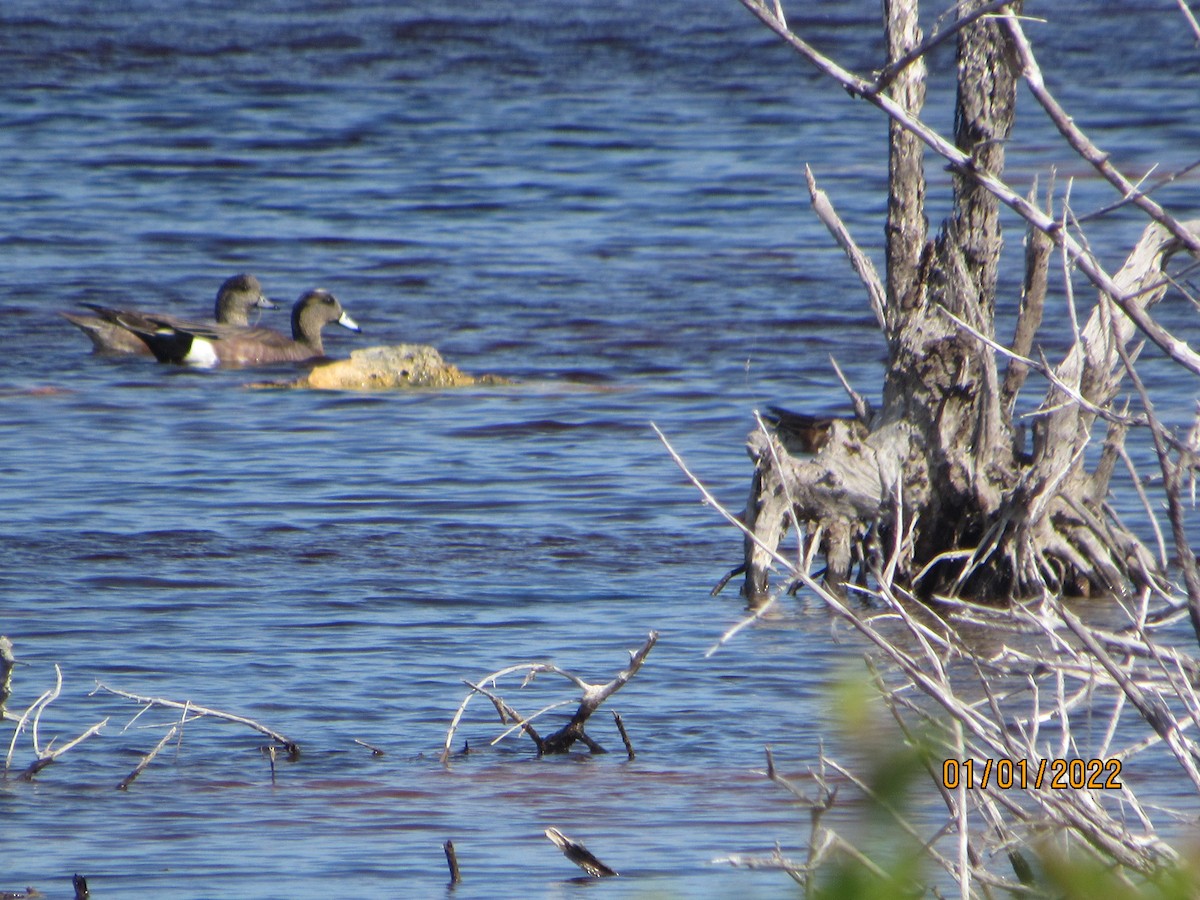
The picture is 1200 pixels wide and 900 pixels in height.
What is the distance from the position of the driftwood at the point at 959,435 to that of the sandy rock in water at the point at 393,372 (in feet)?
17.8

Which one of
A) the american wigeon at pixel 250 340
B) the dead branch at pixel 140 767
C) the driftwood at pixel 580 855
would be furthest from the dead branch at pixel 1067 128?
the american wigeon at pixel 250 340

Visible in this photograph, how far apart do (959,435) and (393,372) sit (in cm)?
614

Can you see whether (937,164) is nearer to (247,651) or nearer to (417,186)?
(417,186)

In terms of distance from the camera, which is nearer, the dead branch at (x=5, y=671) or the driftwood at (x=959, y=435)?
the dead branch at (x=5, y=671)

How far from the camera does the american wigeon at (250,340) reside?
15086 millimetres

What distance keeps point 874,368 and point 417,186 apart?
31.7 ft

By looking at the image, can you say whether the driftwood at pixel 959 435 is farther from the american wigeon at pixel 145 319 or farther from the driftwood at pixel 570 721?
the american wigeon at pixel 145 319

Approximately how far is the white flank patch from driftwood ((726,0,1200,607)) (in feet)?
23.9

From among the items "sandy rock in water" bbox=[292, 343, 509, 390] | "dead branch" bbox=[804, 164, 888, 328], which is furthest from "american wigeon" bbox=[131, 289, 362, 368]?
"dead branch" bbox=[804, 164, 888, 328]

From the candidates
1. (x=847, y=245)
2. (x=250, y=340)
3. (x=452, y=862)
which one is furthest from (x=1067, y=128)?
(x=250, y=340)

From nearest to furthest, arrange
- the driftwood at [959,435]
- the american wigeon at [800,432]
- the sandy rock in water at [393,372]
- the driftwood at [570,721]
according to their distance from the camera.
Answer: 1. the driftwood at [570,721]
2. the driftwood at [959,435]
3. the american wigeon at [800,432]
4. the sandy rock in water at [393,372]

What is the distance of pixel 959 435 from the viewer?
325 inches

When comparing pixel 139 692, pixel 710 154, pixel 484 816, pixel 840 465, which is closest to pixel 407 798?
pixel 484 816

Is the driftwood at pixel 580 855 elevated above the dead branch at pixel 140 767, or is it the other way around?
the driftwood at pixel 580 855
